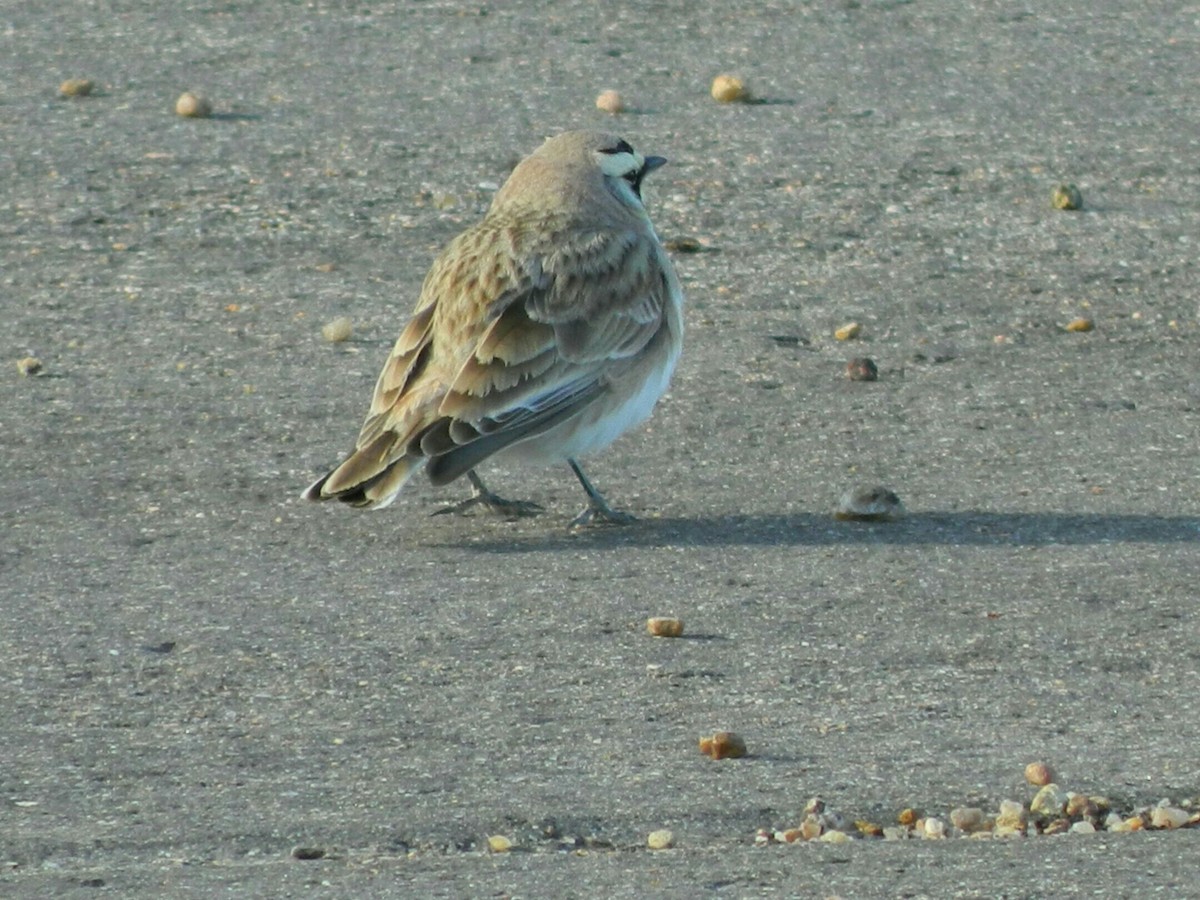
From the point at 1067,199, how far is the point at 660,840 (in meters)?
5.75

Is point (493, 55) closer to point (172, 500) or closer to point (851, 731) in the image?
point (172, 500)

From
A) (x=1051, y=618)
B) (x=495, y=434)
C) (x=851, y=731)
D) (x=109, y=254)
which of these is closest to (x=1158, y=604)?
(x=1051, y=618)

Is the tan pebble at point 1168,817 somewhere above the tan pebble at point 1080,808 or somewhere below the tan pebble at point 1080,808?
above

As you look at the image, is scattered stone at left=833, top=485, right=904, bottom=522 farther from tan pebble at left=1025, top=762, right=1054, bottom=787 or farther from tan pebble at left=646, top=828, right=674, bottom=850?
tan pebble at left=646, top=828, right=674, bottom=850

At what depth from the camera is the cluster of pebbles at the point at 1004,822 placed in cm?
471

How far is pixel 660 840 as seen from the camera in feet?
15.3

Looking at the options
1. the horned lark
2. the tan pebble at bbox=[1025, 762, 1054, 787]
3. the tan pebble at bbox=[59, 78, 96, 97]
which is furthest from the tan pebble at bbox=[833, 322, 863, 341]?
the tan pebble at bbox=[59, 78, 96, 97]

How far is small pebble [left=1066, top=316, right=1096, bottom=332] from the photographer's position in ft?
28.1

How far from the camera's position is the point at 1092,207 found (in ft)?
32.3

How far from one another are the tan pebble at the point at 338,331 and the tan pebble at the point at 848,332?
1794 millimetres

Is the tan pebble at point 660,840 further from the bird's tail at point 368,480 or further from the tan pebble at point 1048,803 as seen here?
the bird's tail at point 368,480

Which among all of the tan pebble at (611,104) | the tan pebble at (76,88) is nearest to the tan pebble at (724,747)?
the tan pebble at (611,104)

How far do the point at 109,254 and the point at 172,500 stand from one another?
8.19 feet

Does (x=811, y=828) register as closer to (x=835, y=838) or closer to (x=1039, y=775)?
(x=835, y=838)
